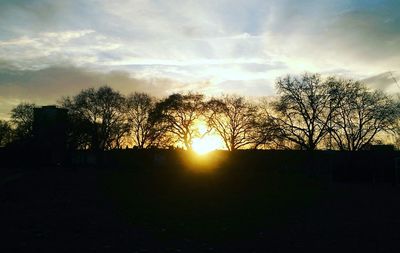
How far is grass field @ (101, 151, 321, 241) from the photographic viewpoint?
10.9 meters

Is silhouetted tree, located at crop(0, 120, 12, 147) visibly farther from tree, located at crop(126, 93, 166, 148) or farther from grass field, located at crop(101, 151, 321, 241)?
grass field, located at crop(101, 151, 321, 241)

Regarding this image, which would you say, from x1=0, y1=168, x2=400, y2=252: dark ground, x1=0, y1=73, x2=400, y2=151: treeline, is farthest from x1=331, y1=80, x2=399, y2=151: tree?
x1=0, y1=168, x2=400, y2=252: dark ground

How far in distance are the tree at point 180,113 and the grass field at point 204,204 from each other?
38.3m

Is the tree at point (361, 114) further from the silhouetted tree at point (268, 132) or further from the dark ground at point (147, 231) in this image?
the dark ground at point (147, 231)

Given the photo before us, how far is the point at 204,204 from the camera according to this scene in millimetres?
16281

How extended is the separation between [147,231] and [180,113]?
2222 inches

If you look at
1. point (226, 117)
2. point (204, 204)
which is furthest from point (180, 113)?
point (204, 204)

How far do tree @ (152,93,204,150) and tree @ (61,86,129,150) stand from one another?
6762 millimetres

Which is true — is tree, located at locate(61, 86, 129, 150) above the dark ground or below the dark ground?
above

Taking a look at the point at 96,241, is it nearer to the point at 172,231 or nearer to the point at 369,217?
the point at 172,231

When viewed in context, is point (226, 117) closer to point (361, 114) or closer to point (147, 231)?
point (361, 114)

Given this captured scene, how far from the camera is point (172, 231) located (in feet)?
33.8

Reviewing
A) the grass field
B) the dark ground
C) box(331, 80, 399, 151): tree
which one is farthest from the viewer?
box(331, 80, 399, 151): tree

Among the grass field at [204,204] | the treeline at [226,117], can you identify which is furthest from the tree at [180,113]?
the grass field at [204,204]
